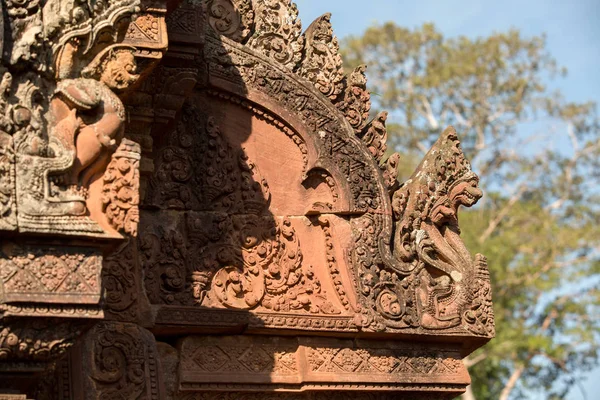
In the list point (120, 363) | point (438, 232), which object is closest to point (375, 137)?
point (438, 232)

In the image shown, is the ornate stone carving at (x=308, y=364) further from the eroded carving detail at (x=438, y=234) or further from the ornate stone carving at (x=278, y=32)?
the ornate stone carving at (x=278, y=32)

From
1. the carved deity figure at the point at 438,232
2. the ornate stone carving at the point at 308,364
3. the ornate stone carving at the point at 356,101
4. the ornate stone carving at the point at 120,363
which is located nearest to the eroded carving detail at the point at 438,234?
the carved deity figure at the point at 438,232

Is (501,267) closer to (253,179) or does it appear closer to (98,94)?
(253,179)

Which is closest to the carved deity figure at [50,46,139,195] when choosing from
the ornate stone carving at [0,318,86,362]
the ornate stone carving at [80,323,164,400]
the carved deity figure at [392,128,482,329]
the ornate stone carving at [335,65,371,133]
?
the ornate stone carving at [0,318,86,362]

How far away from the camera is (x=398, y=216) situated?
9.50 metres

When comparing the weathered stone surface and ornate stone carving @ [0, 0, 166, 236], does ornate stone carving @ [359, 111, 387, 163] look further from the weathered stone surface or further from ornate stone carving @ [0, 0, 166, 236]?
ornate stone carving @ [0, 0, 166, 236]

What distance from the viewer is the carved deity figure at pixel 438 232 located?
30.7 ft

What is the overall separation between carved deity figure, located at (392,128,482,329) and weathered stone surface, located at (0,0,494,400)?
0.5 inches

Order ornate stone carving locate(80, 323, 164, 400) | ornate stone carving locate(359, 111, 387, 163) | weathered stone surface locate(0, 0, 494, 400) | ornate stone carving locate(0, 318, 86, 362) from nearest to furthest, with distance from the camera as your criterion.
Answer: ornate stone carving locate(0, 318, 86, 362) < weathered stone surface locate(0, 0, 494, 400) < ornate stone carving locate(80, 323, 164, 400) < ornate stone carving locate(359, 111, 387, 163)

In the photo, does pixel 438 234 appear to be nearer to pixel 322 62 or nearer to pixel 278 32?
pixel 322 62

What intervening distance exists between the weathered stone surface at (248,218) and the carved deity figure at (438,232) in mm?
13

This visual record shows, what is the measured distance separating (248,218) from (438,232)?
60.8 inches

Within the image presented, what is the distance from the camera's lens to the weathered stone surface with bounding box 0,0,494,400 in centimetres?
700

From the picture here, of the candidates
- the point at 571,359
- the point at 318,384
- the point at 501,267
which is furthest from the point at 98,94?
the point at 571,359
